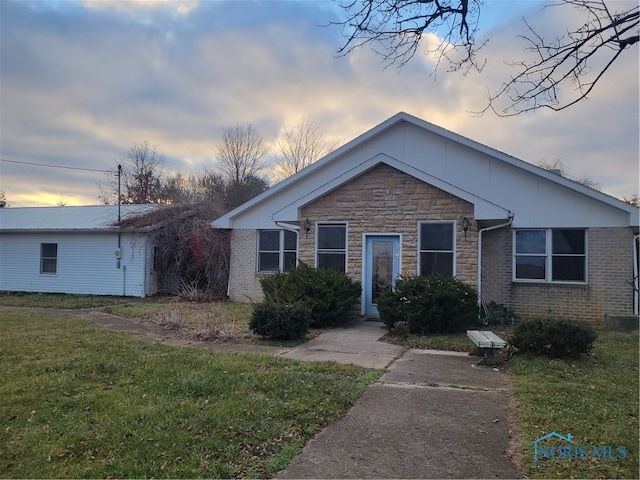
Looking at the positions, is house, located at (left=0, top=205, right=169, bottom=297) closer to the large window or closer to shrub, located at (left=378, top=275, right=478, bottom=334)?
shrub, located at (left=378, top=275, right=478, bottom=334)

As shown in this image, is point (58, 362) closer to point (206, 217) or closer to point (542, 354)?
point (542, 354)

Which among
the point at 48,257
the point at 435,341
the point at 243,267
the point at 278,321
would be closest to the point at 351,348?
the point at 278,321

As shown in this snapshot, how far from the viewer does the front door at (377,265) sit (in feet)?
44.3

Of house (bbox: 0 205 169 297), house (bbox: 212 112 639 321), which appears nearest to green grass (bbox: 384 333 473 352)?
house (bbox: 212 112 639 321)

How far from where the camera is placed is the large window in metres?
13.5

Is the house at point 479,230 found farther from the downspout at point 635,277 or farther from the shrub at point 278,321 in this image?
the shrub at point 278,321

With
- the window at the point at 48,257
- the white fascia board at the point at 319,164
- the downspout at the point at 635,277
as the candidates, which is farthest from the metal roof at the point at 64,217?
the downspout at the point at 635,277

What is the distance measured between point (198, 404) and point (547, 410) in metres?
4.06

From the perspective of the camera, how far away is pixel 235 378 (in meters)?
6.39

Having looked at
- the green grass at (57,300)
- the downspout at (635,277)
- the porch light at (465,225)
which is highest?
the porch light at (465,225)

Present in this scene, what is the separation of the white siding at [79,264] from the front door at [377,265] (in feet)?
34.9

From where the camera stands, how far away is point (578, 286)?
13.4 meters

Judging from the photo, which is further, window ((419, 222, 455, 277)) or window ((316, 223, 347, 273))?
window ((316, 223, 347, 273))

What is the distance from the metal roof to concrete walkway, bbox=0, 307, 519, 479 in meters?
15.7
